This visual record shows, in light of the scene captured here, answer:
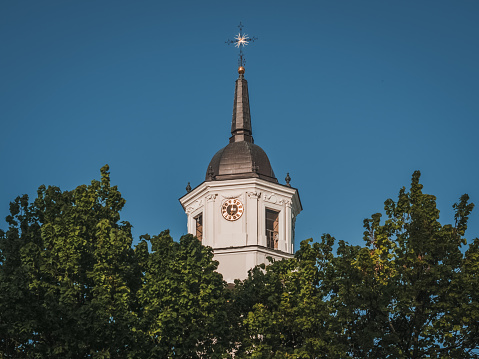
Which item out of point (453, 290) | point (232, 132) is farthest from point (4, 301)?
point (232, 132)

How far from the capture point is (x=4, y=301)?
45.7 m

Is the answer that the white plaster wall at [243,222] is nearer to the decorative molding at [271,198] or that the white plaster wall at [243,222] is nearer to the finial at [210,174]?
the decorative molding at [271,198]

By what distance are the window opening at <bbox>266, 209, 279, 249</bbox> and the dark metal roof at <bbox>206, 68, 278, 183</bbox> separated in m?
2.32

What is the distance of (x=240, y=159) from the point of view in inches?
2827

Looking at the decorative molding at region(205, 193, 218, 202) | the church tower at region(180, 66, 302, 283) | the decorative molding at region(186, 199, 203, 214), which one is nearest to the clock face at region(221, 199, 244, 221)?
the church tower at region(180, 66, 302, 283)

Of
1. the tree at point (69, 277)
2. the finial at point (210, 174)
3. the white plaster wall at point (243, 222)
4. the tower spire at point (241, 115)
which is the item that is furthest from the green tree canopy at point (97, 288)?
the tower spire at point (241, 115)

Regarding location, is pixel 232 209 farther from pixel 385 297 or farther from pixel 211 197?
pixel 385 297

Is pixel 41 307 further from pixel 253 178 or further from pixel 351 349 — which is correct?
pixel 253 178

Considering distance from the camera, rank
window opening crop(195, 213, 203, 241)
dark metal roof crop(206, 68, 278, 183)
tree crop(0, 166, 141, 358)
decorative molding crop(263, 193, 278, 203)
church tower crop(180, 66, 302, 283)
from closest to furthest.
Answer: tree crop(0, 166, 141, 358)
church tower crop(180, 66, 302, 283)
decorative molding crop(263, 193, 278, 203)
dark metal roof crop(206, 68, 278, 183)
window opening crop(195, 213, 203, 241)

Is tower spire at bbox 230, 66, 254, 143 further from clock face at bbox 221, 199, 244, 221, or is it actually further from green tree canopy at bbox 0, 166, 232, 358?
green tree canopy at bbox 0, 166, 232, 358

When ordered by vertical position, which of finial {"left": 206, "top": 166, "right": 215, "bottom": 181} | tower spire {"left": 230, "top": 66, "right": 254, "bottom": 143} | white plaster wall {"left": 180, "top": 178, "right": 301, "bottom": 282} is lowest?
white plaster wall {"left": 180, "top": 178, "right": 301, "bottom": 282}

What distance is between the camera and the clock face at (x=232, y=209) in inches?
2744

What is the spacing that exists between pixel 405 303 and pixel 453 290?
2.20m

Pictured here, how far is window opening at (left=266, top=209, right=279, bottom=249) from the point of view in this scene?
70.2 m
